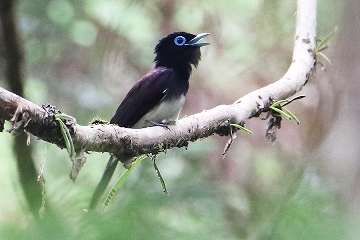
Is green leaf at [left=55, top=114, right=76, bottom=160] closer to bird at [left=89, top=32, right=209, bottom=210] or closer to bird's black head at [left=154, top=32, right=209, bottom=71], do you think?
bird at [left=89, top=32, right=209, bottom=210]

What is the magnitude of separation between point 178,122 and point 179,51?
1477mm

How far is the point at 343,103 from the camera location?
414 cm

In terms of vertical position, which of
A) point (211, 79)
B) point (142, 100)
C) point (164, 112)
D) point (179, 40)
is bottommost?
point (164, 112)

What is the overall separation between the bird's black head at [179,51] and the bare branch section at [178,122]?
31.5 inches

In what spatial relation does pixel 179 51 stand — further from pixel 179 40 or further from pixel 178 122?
pixel 178 122

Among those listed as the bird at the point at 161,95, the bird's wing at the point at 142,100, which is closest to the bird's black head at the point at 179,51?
the bird at the point at 161,95

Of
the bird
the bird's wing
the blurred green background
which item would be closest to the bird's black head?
the bird

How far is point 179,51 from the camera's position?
12.8 feet

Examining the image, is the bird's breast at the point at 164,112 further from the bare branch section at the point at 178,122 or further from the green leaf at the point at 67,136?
the green leaf at the point at 67,136

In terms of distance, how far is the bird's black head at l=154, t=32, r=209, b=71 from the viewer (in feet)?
12.7

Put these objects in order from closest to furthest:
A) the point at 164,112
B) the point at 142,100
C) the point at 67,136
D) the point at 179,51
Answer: the point at 67,136 → the point at 164,112 → the point at 142,100 → the point at 179,51

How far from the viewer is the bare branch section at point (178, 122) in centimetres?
142

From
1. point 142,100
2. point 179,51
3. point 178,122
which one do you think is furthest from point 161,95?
point 178,122

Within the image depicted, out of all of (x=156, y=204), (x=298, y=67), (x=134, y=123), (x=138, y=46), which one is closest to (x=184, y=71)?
(x=134, y=123)
